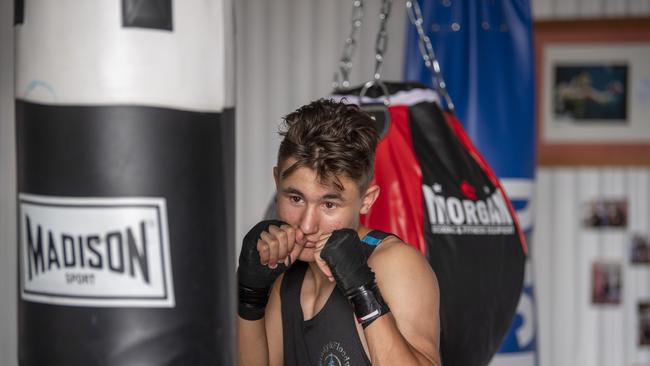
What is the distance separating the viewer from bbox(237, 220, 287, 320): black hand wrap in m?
1.40

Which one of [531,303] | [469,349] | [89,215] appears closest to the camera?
[89,215]

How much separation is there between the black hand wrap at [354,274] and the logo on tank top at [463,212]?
0.45 m

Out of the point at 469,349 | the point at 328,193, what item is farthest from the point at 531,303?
the point at 328,193

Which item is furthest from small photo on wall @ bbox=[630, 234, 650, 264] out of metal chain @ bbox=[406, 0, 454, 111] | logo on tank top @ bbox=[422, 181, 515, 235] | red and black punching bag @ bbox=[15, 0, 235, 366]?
red and black punching bag @ bbox=[15, 0, 235, 366]

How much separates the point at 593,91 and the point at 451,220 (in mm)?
1733

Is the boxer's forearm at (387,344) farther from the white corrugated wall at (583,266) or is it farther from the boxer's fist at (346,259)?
the white corrugated wall at (583,266)

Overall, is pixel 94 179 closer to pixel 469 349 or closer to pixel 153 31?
pixel 153 31

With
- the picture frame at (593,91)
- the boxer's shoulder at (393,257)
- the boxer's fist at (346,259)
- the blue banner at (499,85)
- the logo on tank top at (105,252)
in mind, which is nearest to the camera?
the logo on tank top at (105,252)

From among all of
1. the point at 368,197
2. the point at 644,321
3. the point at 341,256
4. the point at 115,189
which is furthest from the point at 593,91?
the point at 115,189

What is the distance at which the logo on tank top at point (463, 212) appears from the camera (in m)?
1.74

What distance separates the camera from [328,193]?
1.35m

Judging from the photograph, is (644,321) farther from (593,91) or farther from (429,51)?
(429,51)

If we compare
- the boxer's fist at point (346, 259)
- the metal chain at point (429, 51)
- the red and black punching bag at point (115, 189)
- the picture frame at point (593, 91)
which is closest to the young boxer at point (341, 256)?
the boxer's fist at point (346, 259)

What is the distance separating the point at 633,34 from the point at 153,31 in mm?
2520
